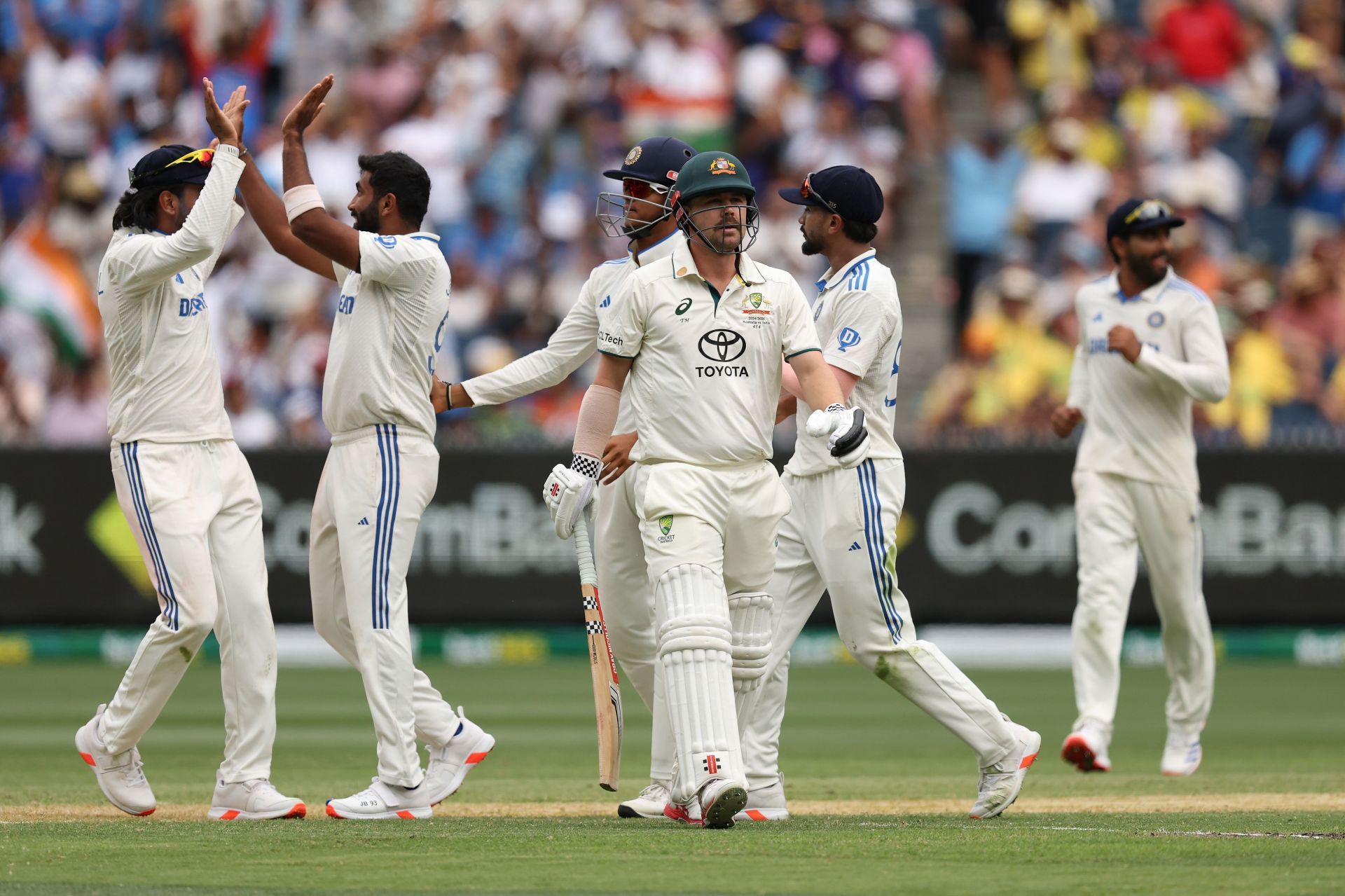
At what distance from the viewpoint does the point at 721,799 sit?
232 inches

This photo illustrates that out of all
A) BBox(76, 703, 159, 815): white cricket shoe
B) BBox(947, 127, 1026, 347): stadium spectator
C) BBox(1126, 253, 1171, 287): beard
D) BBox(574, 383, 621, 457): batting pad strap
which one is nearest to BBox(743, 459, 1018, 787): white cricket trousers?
BBox(574, 383, 621, 457): batting pad strap

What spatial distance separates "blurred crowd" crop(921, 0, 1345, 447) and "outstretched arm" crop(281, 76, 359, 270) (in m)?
8.10

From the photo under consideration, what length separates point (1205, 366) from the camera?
28.3ft

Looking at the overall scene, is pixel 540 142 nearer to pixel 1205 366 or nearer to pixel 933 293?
pixel 933 293

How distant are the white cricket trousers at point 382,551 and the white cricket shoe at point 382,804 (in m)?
0.04

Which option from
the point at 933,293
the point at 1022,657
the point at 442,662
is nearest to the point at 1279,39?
the point at 933,293

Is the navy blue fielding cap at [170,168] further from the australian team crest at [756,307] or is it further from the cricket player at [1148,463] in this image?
the cricket player at [1148,463]

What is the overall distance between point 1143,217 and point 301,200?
13.2ft

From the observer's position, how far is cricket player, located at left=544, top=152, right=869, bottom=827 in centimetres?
604

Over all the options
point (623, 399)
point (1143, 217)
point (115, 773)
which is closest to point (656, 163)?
point (623, 399)

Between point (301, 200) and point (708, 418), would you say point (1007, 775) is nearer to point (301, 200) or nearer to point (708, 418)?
point (708, 418)

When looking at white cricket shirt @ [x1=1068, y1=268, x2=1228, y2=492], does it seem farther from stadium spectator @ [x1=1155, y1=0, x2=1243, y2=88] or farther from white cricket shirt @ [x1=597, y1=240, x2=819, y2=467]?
stadium spectator @ [x1=1155, y1=0, x2=1243, y2=88]

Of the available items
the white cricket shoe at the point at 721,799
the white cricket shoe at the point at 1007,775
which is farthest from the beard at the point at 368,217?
the white cricket shoe at the point at 1007,775

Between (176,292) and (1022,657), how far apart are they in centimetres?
836
